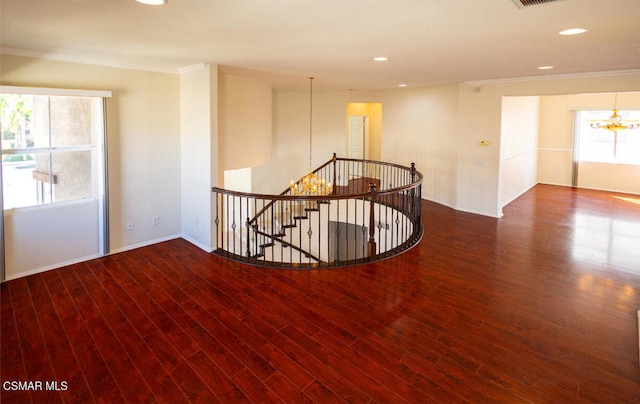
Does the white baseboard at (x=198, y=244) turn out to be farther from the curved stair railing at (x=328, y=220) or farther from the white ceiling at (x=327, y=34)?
the white ceiling at (x=327, y=34)

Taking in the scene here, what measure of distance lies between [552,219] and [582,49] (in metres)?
4.42

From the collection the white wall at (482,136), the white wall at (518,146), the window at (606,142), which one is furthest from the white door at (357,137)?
the window at (606,142)

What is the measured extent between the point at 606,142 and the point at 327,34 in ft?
35.5

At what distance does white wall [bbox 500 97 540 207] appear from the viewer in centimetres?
804

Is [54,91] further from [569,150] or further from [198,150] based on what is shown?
[569,150]

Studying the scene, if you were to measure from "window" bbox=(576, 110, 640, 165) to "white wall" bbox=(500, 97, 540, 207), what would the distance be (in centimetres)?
123

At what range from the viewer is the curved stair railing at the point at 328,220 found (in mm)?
5891

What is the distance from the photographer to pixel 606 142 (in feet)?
35.0

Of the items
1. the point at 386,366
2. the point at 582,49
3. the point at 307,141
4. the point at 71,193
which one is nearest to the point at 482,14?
the point at 582,49

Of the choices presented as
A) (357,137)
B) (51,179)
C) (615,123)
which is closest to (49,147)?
(51,179)

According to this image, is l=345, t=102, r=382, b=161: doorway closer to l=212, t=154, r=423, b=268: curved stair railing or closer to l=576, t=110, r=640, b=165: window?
l=212, t=154, r=423, b=268: curved stair railing

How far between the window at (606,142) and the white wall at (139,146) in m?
11.2

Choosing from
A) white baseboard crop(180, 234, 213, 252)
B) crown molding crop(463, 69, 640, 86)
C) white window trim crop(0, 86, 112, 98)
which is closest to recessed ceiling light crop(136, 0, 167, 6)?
white window trim crop(0, 86, 112, 98)

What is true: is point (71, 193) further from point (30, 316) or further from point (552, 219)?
point (552, 219)
